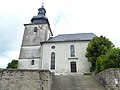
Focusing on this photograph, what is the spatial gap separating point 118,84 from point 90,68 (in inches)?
487

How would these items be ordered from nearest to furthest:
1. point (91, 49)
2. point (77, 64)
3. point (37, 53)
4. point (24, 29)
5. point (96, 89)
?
1. point (96, 89)
2. point (91, 49)
3. point (77, 64)
4. point (37, 53)
5. point (24, 29)

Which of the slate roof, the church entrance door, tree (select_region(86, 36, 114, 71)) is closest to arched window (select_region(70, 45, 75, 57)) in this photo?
the church entrance door

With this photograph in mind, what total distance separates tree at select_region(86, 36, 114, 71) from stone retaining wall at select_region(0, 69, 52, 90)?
1267cm

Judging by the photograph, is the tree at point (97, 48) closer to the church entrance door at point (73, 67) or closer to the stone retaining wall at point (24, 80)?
the church entrance door at point (73, 67)

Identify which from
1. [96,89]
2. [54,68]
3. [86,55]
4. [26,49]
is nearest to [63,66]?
[54,68]

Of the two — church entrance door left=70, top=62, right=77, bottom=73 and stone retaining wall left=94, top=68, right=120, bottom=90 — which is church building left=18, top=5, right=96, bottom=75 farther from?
stone retaining wall left=94, top=68, right=120, bottom=90

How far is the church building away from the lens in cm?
2769

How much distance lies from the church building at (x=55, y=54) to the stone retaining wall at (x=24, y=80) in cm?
1316

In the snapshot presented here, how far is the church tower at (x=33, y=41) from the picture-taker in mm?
29344

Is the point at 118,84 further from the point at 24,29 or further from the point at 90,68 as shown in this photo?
the point at 24,29

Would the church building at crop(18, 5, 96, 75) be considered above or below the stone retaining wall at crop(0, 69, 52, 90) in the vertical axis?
above

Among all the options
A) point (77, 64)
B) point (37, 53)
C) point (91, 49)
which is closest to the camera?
point (91, 49)

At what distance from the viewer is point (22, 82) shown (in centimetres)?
1413

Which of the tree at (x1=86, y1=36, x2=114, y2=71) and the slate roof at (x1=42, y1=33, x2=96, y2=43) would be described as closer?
the tree at (x1=86, y1=36, x2=114, y2=71)
